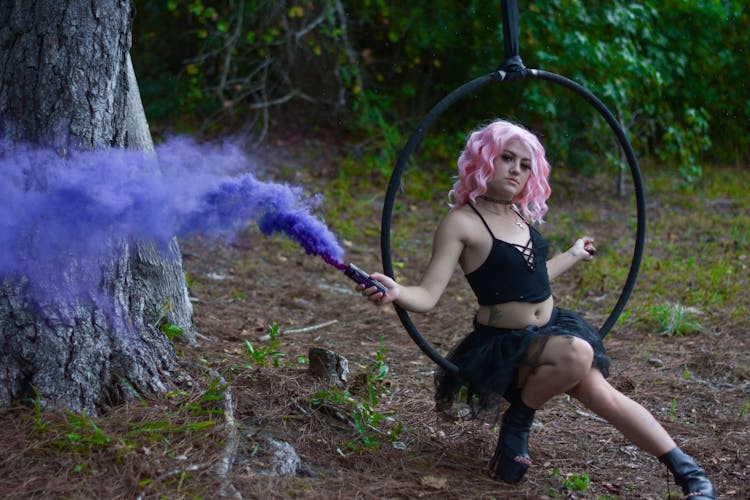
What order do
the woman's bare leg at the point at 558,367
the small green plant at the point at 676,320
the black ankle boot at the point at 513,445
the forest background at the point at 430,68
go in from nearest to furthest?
1. the woman's bare leg at the point at 558,367
2. the black ankle boot at the point at 513,445
3. the small green plant at the point at 676,320
4. the forest background at the point at 430,68

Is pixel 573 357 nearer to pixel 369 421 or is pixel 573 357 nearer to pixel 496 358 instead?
pixel 496 358

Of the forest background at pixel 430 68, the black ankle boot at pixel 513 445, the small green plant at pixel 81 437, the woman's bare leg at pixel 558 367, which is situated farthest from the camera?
the forest background at pixel 430 68

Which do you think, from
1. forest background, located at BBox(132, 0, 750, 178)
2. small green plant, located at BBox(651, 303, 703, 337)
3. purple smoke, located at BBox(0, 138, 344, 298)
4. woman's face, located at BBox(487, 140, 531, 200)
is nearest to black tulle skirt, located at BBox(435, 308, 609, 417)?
woman's face, located at BBox(487, 140, 531, 200)

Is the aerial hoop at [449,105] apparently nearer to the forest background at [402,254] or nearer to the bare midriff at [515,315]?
the bare midriff at [515,315]

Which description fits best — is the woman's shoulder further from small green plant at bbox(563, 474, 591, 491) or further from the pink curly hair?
small green plant at bbox(563, 474, 591, 491)

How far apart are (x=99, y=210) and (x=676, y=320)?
9.84ft

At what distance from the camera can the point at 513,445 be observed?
2.45 meters

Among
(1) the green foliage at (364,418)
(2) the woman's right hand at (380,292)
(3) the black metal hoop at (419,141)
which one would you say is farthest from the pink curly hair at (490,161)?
(1) the green foliage at (364,418)

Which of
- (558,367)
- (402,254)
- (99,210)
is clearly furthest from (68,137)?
(402,254)

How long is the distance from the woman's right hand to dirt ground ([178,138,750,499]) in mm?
523

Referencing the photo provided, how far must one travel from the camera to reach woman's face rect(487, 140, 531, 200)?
2551 mm

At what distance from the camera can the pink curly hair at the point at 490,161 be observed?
2543 mm

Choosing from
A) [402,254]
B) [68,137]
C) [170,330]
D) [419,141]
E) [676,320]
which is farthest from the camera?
[402,254]

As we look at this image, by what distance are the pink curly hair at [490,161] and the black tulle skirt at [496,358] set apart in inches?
15.5
